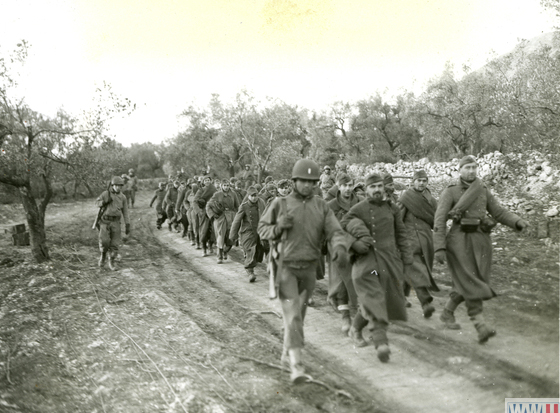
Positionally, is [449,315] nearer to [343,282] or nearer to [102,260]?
[343,282]

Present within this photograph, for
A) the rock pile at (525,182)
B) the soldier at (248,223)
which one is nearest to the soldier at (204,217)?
the soldier at (248,223)

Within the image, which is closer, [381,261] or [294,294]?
[294,294]

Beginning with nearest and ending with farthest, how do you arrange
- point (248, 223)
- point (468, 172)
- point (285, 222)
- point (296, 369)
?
point (296, 369) < point (285, 222) < point (468, 172) < point (248, 223)

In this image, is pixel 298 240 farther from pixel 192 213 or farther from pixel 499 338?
pixel 192 213

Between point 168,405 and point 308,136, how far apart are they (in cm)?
4098

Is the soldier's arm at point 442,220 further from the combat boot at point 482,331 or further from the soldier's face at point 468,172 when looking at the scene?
the combat boot at point 482,331

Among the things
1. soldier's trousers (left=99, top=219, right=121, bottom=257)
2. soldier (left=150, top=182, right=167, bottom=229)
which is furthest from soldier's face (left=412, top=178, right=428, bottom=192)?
soldier (left=150, top=182, right=167, bottom=229)

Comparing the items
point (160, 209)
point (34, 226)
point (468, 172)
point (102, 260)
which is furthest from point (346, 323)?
point (160, 209)

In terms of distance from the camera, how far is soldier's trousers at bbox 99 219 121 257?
11266mm

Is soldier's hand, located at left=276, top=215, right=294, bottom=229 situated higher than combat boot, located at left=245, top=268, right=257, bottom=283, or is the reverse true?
soldier's hand, located at left=276, top=215, right=294, bottom=229

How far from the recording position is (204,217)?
44.4 ft

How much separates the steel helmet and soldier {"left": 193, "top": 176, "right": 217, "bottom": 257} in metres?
8.28

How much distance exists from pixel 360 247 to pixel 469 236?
62.0 inches

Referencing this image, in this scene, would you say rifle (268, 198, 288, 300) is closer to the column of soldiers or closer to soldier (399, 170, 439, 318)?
the column of soldiers
